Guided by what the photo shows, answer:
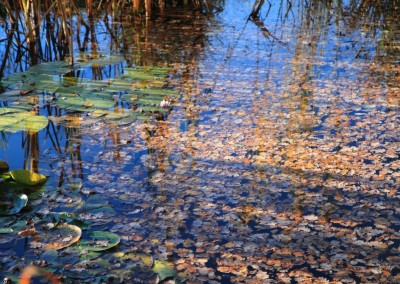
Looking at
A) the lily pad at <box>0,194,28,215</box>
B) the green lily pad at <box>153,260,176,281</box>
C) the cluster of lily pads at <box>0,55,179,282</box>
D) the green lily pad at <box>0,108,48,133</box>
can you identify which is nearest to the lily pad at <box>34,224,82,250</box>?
the cluster of lily pads at <box>0,55,179,282</box>

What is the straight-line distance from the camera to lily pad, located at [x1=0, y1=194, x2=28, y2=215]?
6.40ft

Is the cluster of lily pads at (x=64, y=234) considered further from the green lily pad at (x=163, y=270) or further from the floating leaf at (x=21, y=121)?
the floating leaf at (x=21, y=121)

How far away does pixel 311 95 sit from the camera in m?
3.22

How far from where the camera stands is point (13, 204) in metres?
2.00

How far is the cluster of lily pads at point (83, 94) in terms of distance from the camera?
285cm

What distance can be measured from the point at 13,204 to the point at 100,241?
1.40ft

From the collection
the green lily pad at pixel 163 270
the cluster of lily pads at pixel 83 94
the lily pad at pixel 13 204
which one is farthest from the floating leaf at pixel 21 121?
the green lily pad at pixel 163 270

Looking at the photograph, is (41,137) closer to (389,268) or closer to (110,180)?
(110,180)

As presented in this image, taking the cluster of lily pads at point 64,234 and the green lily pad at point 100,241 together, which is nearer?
the cluster of lily pads at point 64,234

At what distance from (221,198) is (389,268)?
2.20 ft

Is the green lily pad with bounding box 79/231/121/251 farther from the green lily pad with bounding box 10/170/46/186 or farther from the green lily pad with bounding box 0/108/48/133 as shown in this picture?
the green lily pad with bounding box 0/108/48/133

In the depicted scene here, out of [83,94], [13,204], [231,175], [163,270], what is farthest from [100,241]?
[83,94]

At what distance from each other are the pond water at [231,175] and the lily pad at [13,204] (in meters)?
0.03

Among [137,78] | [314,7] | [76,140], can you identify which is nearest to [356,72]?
[137,78]
